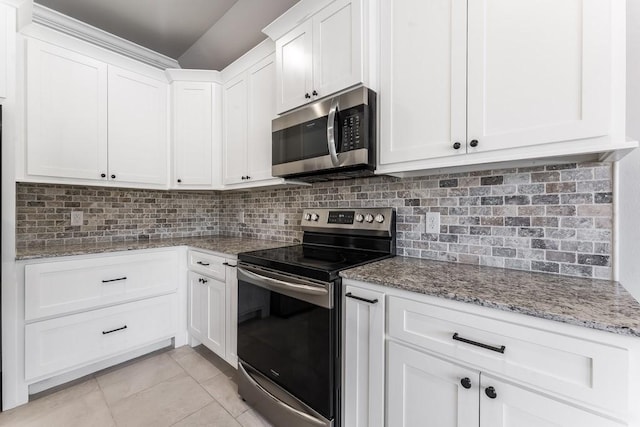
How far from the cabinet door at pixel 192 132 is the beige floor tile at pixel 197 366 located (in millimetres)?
1494

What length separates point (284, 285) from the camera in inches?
56.8

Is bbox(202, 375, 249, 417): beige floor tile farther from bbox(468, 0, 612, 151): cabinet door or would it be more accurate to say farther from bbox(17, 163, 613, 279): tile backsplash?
bbox(468, 0, 612, 151): cabinet door

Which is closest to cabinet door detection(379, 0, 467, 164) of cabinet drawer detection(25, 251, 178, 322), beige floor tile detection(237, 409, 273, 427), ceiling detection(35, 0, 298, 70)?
ceiling detection(35, 0, 298, 70)

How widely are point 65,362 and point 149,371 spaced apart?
52 centimetres

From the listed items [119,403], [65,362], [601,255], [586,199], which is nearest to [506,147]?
[586,199]

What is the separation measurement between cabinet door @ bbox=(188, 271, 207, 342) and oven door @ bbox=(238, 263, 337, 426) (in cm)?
64

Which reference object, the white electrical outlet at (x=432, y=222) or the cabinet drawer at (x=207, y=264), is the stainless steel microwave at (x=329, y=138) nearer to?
the white electrical outlet at (x=432, y=222)

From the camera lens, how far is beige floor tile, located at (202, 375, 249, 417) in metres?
1.72

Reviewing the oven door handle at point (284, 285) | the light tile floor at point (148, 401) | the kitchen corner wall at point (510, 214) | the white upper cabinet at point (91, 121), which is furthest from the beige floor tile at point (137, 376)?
the kitchen corner wall at point (510, 214)

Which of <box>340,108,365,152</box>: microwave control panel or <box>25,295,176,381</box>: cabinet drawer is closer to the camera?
<box>340,108,365,152</box>: microwave control panel

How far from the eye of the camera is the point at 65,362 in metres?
1.88

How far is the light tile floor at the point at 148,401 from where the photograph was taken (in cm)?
161

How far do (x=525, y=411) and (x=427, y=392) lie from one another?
0.97 ft

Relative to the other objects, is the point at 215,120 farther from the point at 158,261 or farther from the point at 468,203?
the point at 468,203
